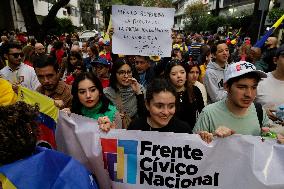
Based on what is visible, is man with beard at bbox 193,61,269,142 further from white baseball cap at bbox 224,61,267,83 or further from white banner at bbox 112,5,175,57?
white banner at bbox 112,5,175,57

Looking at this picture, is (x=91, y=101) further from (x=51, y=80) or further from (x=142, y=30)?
(x=142, y=30)

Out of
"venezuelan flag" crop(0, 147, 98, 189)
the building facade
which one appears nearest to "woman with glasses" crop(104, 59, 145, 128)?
"venezuelan flag" crop(0, 147, 98, 189)

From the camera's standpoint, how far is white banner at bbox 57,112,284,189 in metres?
2.28

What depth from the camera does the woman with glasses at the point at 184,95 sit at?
396 centimetres

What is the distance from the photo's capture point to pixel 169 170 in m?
2.37

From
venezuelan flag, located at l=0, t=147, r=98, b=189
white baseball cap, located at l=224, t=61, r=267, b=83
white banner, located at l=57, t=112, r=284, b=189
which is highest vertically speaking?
white baseball cap, located at l=224, t=61, r=267, b=83

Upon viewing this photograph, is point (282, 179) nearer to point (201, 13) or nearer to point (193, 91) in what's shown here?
point (193, 91)

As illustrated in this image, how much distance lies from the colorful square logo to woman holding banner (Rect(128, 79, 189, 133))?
322mm

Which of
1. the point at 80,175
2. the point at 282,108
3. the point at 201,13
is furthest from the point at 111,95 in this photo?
the point at 201,13

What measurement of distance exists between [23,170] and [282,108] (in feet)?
7.68

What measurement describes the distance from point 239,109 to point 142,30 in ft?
8.93

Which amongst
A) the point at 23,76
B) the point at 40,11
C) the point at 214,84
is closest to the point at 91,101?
the point at 214,84

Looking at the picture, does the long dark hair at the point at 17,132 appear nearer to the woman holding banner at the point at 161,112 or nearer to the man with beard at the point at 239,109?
the woman holding banner at the point at 161,112

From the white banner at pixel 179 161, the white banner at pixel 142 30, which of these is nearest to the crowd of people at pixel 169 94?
the white banner at pixel 179 161
